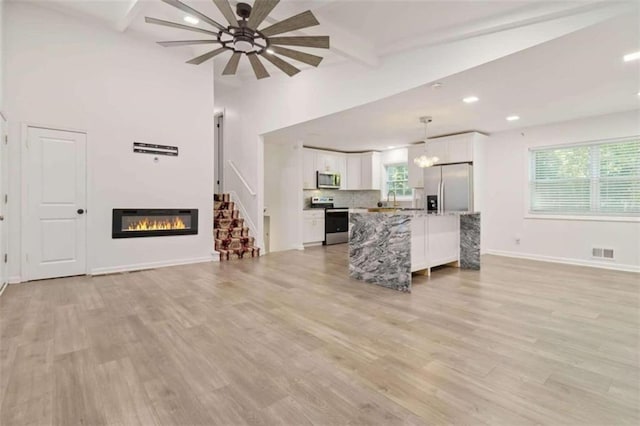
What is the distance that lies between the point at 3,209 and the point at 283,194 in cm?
506

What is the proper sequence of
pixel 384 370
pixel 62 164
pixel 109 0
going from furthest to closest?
pixel 62 164
pixel 109 0
pixel 384 370

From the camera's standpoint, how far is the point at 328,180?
337 inches

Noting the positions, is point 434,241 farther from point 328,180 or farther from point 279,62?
point 328,180

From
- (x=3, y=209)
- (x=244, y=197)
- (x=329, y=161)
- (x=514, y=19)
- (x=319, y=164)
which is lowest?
(x=3, y=209)

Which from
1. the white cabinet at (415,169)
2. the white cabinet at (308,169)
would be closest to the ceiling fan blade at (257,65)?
the white cabinet at (308,169)

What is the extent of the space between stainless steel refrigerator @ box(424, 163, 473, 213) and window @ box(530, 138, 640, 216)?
1.24 meters

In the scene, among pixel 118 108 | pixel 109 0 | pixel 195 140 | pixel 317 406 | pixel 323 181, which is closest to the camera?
pixel 317 406

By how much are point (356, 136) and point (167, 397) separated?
6.17 m

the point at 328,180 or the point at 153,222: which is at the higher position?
the point at 328,180

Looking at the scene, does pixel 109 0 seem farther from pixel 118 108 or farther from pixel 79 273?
pixel 79 273

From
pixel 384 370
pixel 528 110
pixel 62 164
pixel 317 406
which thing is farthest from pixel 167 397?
pixel 528 110

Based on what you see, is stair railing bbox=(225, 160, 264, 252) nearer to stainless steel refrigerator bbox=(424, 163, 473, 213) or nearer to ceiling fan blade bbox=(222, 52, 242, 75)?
ceiling fan blade bbox=(222, 52, 242, 75)

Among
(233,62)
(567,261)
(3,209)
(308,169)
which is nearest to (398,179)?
(308,169)

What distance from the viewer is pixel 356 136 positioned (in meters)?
6.98
